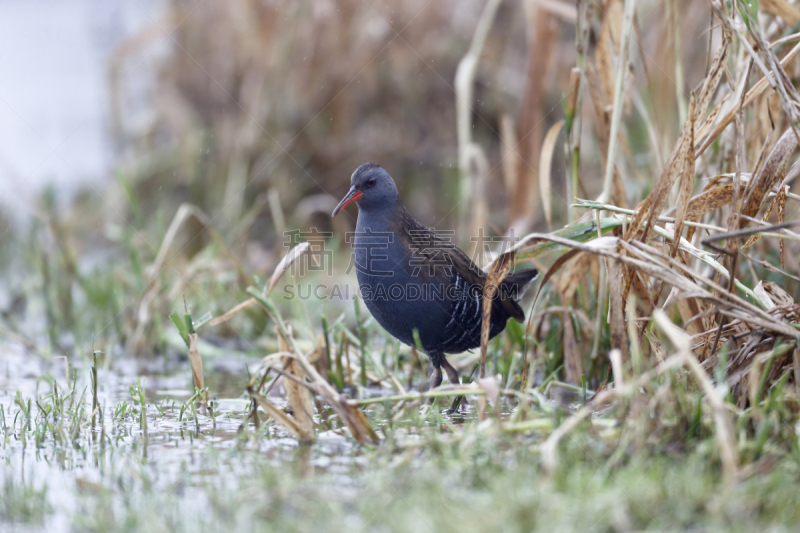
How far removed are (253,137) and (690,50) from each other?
337cm

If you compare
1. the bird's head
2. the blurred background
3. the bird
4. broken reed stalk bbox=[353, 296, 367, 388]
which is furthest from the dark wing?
the blurred background

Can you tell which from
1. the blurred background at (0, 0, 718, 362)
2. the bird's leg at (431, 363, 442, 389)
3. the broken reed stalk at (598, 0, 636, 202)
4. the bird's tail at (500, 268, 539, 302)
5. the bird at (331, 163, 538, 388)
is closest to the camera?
the broken reed stalk at (598, 0, 636, 202)

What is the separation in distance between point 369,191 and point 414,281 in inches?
17.6

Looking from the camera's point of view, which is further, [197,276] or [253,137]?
[253,137]

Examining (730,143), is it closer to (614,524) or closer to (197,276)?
(614,524)

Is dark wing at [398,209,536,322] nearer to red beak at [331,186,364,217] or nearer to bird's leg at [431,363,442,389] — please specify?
red beak at [331,186,364,217]

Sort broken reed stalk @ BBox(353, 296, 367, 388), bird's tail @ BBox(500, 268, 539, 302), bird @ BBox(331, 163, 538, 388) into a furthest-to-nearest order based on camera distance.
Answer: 1. bird's tail @ BBox(500, 268, 539, 302)
2. broken reed stalk @ BBox(353, 296, 367, 388)
3. bird @ BBox(331, 163, 538, 388)

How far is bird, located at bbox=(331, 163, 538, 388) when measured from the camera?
121 inches

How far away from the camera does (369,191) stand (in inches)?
129

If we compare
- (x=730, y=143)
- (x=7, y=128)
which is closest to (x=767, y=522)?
(x=730, y=143)

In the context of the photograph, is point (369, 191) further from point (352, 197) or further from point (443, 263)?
point (443, 263)

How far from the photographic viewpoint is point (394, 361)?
11.8ft

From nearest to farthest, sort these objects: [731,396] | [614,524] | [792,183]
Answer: [614,524] → [731,396] → [792,183]

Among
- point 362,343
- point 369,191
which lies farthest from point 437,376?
point 369,191
